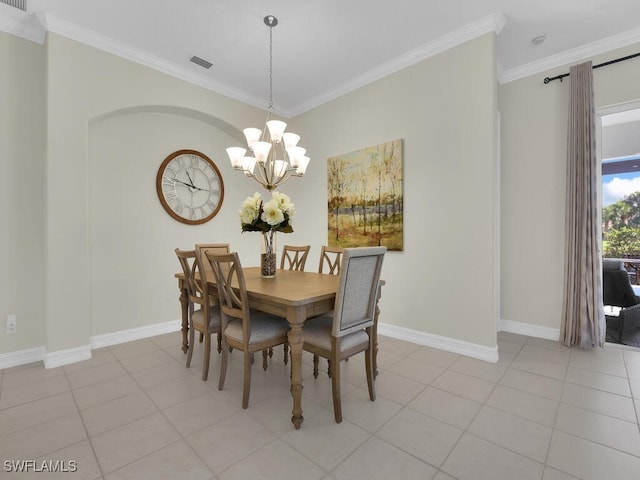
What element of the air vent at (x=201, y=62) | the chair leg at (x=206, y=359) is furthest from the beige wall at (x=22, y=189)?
the chair leg at (x=206, y=359)

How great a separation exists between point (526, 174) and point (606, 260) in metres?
1.57

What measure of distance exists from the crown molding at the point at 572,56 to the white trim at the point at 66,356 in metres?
5.06

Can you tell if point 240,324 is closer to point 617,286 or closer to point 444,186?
point 444,186

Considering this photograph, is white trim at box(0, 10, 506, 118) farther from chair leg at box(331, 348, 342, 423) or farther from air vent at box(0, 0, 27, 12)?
chair leg at box(331, 348, 342, 423)

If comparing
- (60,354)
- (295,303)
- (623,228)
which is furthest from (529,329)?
(60,354)

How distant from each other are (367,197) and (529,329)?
7.47ft

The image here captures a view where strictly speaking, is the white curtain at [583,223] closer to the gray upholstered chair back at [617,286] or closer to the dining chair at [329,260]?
the gray upholstered chair back at [617,286]

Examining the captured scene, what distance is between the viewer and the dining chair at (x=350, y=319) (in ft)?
5.90

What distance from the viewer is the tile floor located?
1.48 metres

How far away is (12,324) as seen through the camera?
2.63m

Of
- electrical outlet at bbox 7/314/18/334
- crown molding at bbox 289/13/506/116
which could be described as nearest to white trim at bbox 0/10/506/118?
crown molding at bbox 289/13/506/116

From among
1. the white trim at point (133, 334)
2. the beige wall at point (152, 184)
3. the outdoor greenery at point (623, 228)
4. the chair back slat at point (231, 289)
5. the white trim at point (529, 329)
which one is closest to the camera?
the chair back slat at point (231, 289)

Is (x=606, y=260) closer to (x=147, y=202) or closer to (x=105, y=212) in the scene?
(x=147, y=202)

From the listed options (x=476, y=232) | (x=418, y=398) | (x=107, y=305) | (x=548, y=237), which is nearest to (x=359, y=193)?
(x=476, y=232)
